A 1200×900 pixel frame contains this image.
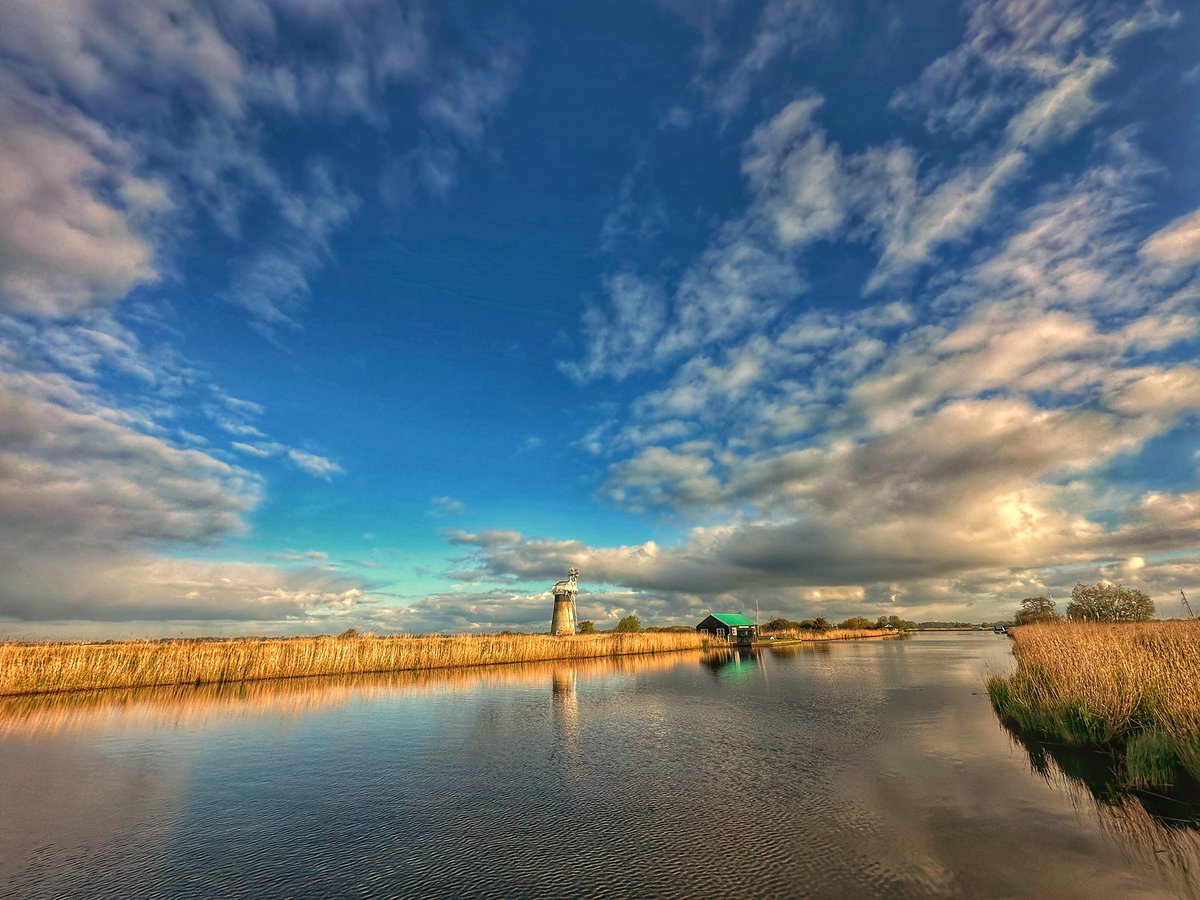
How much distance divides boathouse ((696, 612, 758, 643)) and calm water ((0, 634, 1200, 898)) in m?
61.7

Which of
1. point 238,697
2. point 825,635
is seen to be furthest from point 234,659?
point 825,635

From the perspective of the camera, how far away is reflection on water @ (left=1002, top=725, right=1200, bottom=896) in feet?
27.2

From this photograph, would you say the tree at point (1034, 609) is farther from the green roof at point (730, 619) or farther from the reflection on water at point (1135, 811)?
the reflection on water at point (1135, 811)

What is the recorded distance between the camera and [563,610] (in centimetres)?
6919

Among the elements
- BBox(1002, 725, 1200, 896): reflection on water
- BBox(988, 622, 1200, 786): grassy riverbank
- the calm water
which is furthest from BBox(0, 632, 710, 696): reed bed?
BBox(1002, 725, 1200, 896): reflection on water

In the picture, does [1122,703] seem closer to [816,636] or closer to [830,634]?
[816,636]

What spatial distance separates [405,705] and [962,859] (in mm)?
22101

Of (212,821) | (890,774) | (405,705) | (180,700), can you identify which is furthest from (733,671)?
(212,821)

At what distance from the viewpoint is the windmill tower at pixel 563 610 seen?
2705 inches

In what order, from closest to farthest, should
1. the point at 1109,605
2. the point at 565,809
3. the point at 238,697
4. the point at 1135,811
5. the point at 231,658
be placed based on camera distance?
1. the point at 1135,811
2. the point at 565,809
3. the point at 238,697
4. the point at 231,658
5. the point at 1109,605

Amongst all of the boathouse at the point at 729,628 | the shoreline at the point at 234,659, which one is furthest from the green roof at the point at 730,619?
the shoreline at the point at 234,659

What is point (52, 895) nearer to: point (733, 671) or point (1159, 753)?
point (1159, 753)

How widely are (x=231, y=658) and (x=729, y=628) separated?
65.8m

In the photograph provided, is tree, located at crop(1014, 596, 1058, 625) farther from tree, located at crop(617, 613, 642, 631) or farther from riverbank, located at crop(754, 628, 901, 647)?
tree, located at crop(617, 613, 642, 631)
